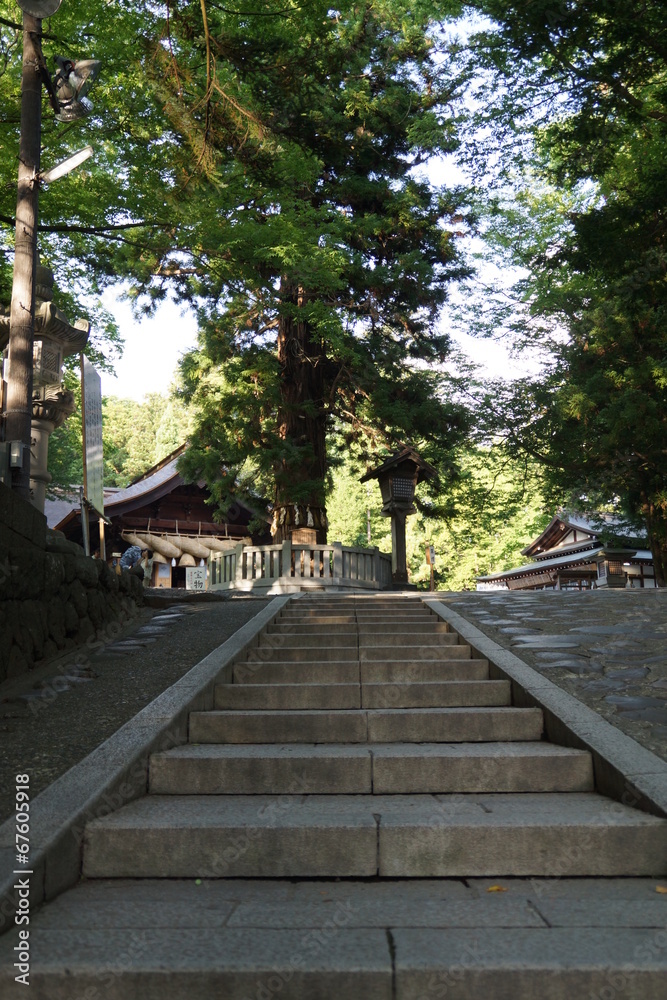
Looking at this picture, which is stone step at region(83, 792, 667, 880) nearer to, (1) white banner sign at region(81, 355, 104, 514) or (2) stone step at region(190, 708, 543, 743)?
(2) stone step at region(190, 708, 543, 743)

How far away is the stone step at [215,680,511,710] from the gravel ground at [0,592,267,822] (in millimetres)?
703

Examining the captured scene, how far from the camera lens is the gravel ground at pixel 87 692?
3.95 m

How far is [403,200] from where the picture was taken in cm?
1508

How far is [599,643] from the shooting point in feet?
20.9

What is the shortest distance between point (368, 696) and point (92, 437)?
5710mm

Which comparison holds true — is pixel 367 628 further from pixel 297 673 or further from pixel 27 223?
pixel 27 223

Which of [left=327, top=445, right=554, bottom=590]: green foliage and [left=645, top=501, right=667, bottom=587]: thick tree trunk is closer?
[left=645, top=501, right=667, bottom=587]: thick tree trunk

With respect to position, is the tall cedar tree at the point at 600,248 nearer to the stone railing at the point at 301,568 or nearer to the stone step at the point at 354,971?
the stone railing at the point at 301,568

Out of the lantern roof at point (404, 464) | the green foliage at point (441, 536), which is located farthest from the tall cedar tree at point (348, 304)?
the green foliage at point (441, 536)

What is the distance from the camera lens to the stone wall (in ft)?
17.4

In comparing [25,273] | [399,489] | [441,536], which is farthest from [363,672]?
[441,536]

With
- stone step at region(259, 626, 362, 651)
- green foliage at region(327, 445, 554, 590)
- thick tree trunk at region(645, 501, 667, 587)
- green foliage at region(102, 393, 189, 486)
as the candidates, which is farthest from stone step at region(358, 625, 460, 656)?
green foliage at region(102, 393, 189, 486)

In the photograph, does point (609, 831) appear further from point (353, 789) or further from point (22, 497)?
point (22, 497)

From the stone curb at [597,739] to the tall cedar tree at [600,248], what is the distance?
14.6 ft
